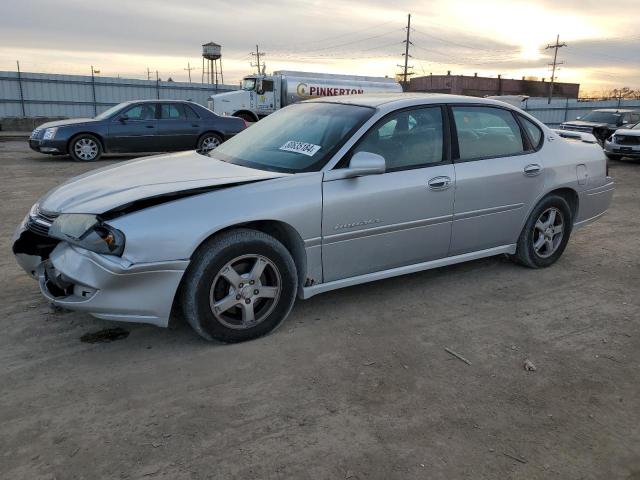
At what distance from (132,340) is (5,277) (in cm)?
177

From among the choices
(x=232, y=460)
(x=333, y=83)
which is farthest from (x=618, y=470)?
(x=333, y=83)

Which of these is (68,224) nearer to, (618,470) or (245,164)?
(245,164)

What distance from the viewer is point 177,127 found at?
12.6m

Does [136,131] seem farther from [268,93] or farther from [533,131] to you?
[268,93]

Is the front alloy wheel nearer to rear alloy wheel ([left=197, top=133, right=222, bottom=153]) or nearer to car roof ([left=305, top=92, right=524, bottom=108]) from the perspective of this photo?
car roof ([left=305, top=92, right=524, bottom=108])

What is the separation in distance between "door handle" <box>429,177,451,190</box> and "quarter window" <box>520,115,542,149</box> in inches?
46.6

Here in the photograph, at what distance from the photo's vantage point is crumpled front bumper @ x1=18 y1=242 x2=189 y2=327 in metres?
2.92

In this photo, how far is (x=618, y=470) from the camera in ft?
7.67

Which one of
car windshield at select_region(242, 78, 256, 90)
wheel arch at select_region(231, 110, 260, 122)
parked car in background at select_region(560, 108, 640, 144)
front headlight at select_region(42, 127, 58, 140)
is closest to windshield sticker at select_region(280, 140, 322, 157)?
front headlight at select_region(42, 127, 58, 140)

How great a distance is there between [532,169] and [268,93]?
19.7m

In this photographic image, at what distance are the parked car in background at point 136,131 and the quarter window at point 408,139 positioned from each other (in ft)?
27.2

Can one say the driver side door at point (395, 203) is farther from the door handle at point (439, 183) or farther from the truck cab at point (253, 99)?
the truck cab at point (253, 99)

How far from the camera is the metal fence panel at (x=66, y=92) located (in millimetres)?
23734

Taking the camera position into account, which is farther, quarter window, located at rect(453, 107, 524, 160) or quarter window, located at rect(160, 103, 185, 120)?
quarter window, located at rect(160, 103, 185, 120)
